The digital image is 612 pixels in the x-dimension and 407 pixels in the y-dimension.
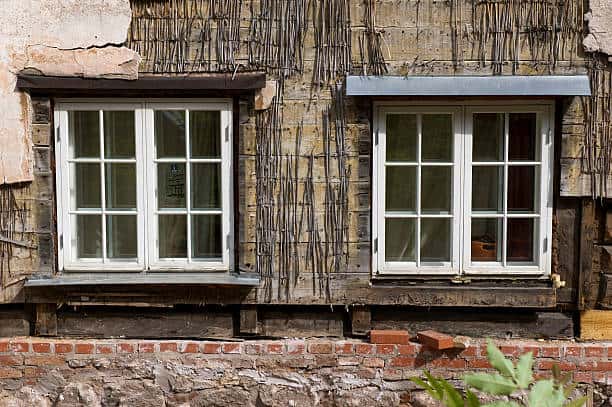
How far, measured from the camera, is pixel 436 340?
12.8ft

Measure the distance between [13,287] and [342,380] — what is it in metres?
2.47

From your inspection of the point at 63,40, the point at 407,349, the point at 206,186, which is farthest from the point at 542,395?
the point at 63,40

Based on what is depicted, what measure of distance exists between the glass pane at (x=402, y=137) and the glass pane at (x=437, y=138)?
0.24ft

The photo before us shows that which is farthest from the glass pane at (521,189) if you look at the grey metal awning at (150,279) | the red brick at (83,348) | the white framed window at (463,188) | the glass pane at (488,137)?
the red brick at (83,348)

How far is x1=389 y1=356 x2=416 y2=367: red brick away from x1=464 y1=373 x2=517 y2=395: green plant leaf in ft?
8.06

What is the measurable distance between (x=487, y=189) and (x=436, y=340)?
3.73 feet

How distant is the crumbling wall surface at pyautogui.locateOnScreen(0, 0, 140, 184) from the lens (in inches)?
153

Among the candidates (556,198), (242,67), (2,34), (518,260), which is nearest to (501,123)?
(556,198)

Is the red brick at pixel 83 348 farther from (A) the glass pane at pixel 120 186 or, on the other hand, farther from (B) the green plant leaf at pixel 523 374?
(B) the green plant leaf at pixel 523 374

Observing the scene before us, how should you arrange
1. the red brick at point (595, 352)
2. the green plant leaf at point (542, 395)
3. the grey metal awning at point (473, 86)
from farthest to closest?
the red brick at point (595, 352)
the grey metal awning at point (473, 86)
the green plant leaf at point (542, 395)

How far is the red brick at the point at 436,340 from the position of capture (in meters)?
3.91

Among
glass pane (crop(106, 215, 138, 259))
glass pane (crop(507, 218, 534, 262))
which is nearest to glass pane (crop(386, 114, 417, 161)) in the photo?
glass pane (crop(507, 218, 534, 262))

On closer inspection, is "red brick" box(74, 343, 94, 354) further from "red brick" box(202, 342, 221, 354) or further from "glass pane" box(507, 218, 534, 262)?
"glass pane" box(507, 218, 534, 262)

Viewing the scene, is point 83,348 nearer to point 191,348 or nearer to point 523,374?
point 191,348
